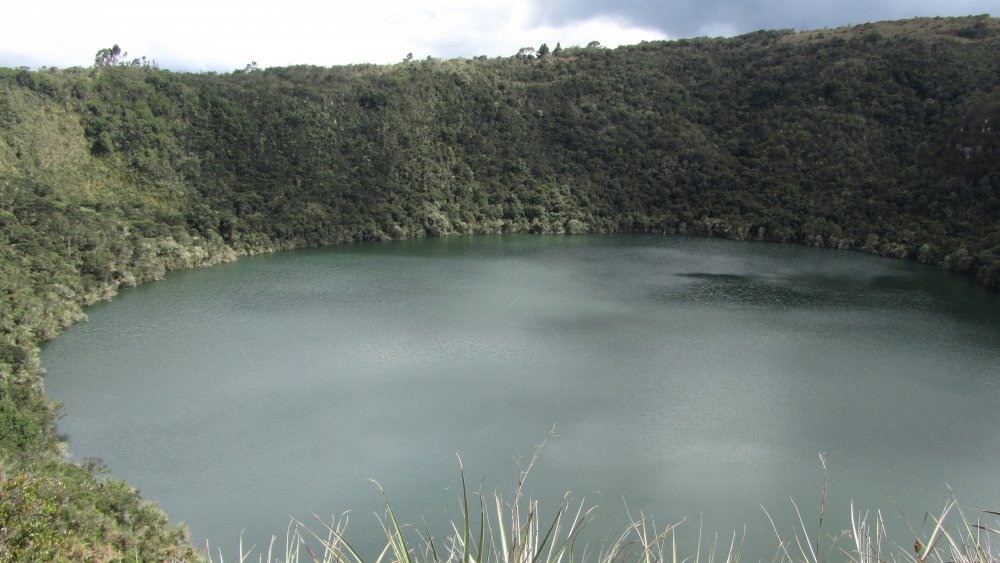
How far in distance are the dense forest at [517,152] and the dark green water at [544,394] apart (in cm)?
566

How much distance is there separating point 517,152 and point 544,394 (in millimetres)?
40856

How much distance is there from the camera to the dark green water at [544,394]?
1564cm

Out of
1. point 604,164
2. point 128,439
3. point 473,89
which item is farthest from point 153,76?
point 128,439

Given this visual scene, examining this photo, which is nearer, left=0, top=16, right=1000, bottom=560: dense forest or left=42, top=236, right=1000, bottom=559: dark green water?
left=42, top=236, right=1000, bottom=559: dark green water

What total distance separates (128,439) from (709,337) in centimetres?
1970

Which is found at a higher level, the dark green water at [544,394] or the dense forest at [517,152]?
the dense forest at [517,152]

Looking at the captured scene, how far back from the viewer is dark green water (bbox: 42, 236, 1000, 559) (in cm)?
1564

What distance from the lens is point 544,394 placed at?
69.5ft

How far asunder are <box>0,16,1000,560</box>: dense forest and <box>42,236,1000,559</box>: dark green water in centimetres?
566

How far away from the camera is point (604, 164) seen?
59.1 meters

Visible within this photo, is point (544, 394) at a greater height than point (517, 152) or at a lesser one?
lesser

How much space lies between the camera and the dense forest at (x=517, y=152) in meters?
39.2

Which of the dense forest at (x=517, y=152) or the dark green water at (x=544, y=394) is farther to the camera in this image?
the dense forest at (x=517, y=152)

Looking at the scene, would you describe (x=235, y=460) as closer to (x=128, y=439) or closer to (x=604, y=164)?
(x=128, y=439)
